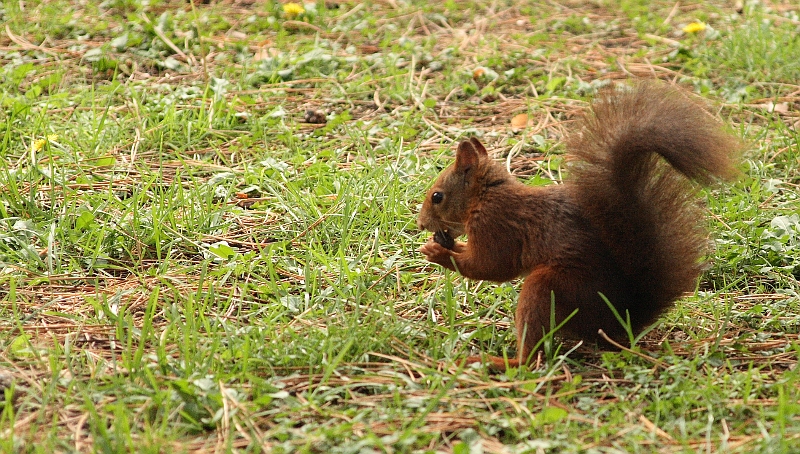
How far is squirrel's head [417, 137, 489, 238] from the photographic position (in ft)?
9.12

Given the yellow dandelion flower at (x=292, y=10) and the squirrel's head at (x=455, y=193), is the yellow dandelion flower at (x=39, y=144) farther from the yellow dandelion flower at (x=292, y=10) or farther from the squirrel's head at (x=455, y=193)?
the yellow dandelion flower at (x=292, y=10)

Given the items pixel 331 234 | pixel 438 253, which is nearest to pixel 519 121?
pixel 331 234

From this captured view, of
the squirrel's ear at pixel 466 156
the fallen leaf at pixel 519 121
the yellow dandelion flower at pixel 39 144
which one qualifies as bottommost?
the yellow dandelion flower at pixel 39 144

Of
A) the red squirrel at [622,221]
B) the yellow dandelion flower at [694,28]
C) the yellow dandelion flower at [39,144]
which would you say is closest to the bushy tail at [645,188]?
the red squirrel at [622,221]

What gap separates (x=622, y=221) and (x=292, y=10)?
3461 millimetres

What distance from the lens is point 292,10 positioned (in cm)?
547

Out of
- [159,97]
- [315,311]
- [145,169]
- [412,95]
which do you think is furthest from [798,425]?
[159,97]

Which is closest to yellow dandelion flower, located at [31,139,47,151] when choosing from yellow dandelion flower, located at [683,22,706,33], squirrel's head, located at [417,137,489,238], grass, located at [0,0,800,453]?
grass, located at [0,0,800,453]

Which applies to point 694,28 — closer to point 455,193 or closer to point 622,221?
point 455,193

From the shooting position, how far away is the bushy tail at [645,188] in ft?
7.75

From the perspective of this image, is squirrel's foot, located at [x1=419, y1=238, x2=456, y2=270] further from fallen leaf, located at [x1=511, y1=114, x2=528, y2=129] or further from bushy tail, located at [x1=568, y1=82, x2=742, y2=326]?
fallen leaf, located at [x1=511, y1=114, x2=528, y2=129]

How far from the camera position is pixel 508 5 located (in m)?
5.98

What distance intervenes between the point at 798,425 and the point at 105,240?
2154 mm

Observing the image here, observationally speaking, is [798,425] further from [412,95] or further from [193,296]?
[412,95]
